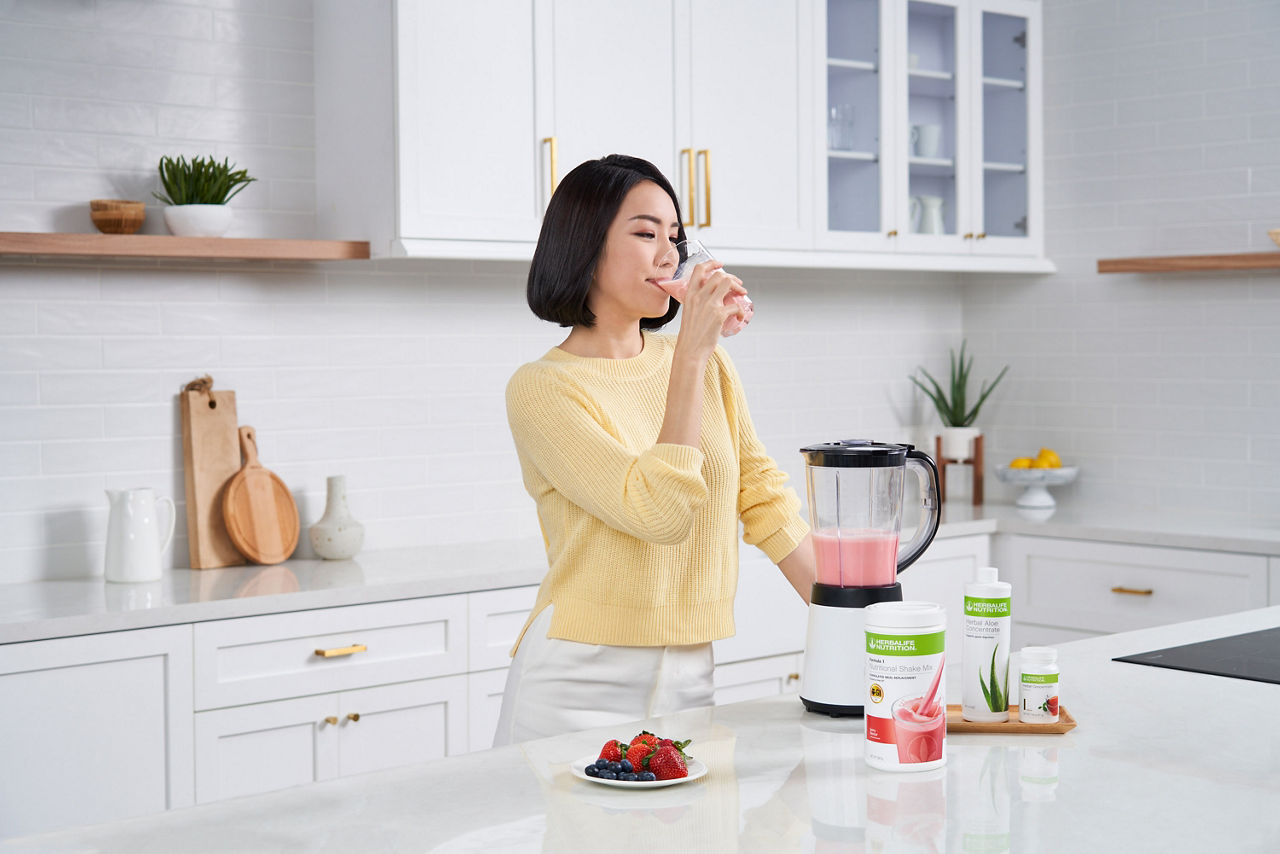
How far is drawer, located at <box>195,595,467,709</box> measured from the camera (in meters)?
2.75

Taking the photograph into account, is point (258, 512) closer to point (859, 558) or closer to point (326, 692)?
point (326, 692)

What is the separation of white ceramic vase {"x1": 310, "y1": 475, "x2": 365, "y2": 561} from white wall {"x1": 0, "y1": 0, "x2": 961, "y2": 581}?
0.13 metres

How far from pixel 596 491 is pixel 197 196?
1.76 m

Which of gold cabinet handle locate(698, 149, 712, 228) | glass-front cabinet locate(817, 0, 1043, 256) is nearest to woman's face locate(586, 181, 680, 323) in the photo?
gold cabinet handle locate(698, 149, 712, 228)

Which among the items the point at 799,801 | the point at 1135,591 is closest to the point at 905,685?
the point at 799,801

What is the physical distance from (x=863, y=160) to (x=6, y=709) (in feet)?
8.93

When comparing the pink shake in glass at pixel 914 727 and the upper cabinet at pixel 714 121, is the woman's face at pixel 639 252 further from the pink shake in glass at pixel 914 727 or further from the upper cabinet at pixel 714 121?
the upper cabinet at pixel 714 121

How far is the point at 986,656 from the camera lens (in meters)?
1.62

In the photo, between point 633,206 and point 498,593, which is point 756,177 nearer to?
point 498,593

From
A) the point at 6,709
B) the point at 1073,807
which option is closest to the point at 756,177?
the point at 6,709

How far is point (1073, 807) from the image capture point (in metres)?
1.32

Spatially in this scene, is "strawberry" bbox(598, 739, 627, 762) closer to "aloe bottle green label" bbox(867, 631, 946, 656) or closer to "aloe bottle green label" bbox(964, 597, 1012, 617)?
"aloe bottle green label" bbox(867, 631, 946, 656)

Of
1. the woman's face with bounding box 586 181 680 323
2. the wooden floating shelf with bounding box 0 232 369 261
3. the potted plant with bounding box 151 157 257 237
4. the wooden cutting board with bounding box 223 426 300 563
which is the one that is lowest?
the wooden cutting board with bounding box 223 426 300 563

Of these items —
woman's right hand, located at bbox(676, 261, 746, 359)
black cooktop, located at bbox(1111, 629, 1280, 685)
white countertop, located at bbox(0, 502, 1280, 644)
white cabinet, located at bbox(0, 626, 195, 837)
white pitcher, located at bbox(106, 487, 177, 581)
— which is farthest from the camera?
white pitcher, located at bbox(106, 487, 177, 581)
